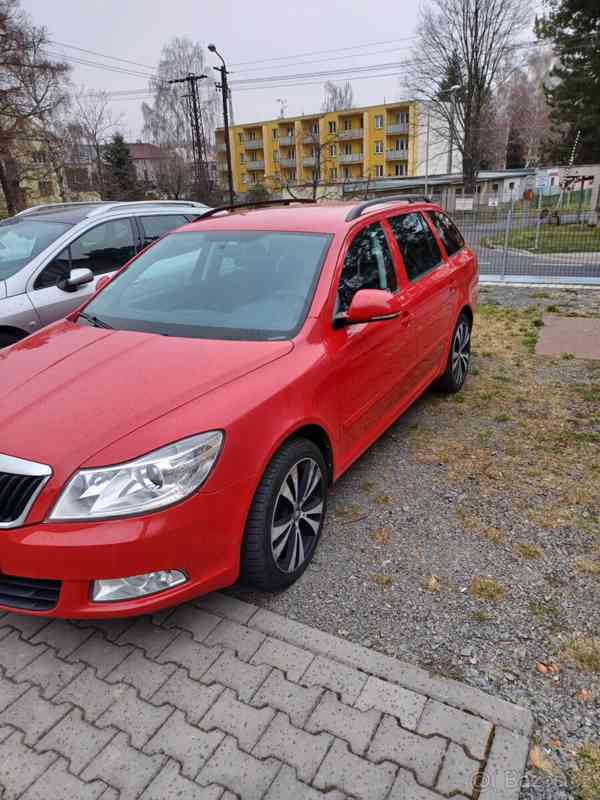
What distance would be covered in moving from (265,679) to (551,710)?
1100 mm

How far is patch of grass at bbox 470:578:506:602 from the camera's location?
2666 mm

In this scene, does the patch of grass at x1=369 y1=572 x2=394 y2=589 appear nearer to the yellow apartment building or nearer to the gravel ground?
the gravel ground

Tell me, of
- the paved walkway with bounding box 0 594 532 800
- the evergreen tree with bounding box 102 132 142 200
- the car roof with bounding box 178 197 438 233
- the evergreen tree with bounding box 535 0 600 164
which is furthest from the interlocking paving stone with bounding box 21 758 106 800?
the evergreen tree with bounding box 102 132 142 200

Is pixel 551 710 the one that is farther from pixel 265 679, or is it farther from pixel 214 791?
pixel 214 791

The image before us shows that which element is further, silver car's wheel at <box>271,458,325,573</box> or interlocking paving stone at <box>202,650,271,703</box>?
silver car's wheel at <box>271,458,325,573</box>

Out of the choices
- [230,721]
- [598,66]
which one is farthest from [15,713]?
[598,66]

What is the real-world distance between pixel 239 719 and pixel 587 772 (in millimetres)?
1209

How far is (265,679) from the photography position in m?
2.23

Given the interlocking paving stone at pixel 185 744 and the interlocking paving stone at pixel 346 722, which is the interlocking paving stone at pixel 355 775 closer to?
the interlocking paving stone at pixel 346 722

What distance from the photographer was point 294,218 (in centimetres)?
359

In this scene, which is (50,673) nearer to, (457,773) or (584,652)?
(457,773)

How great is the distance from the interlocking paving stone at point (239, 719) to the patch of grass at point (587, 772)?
1053 mm

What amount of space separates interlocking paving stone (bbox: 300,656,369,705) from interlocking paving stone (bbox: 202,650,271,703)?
0.18 metres

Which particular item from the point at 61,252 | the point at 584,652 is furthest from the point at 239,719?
the point at 61,252
